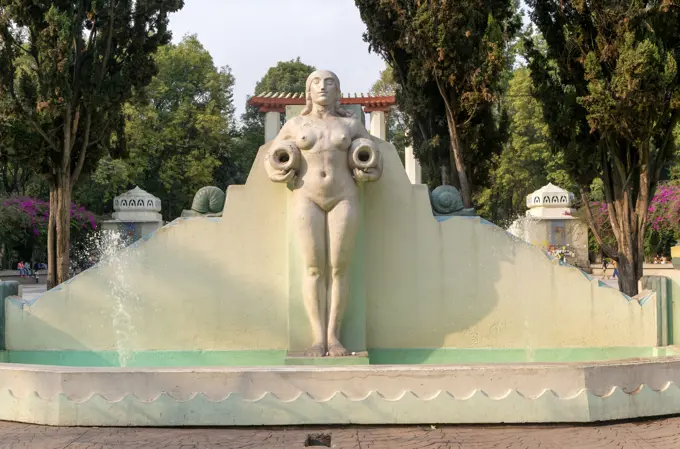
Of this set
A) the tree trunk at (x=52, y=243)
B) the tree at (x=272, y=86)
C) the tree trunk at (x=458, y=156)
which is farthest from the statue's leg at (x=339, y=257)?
the tree at (x=272, y=86)

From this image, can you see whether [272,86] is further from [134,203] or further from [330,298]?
[330,298]

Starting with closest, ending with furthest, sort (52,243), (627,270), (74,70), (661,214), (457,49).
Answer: (627,270)
(74,70)
(52,243)
(457,49)
(661,214)

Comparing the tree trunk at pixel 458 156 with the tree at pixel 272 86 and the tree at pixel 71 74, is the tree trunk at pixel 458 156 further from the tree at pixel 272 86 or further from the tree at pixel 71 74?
the tree at pixel 272 86

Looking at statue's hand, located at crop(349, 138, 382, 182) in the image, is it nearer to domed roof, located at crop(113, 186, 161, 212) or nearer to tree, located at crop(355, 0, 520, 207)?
tree, located at crop(355, 0, 520, 207)

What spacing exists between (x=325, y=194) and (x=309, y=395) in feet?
4.83

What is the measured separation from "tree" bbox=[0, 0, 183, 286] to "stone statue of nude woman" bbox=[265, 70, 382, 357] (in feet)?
26.6

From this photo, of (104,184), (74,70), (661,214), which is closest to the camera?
(74,70)

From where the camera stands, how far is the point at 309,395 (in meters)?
4.17

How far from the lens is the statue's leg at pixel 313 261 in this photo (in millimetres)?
4863

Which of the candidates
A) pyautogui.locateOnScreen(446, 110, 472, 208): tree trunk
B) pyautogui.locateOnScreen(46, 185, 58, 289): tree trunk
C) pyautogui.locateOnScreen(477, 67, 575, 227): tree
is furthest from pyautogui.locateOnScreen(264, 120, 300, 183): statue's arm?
pyautogui.locateOnScreen(477, 67, 575, 227): tree

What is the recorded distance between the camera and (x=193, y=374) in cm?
415

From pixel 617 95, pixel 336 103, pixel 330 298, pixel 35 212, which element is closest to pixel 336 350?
pixel 330 298

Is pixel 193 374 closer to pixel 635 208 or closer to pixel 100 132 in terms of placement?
pixel 635 208

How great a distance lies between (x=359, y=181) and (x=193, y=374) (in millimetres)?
1830
